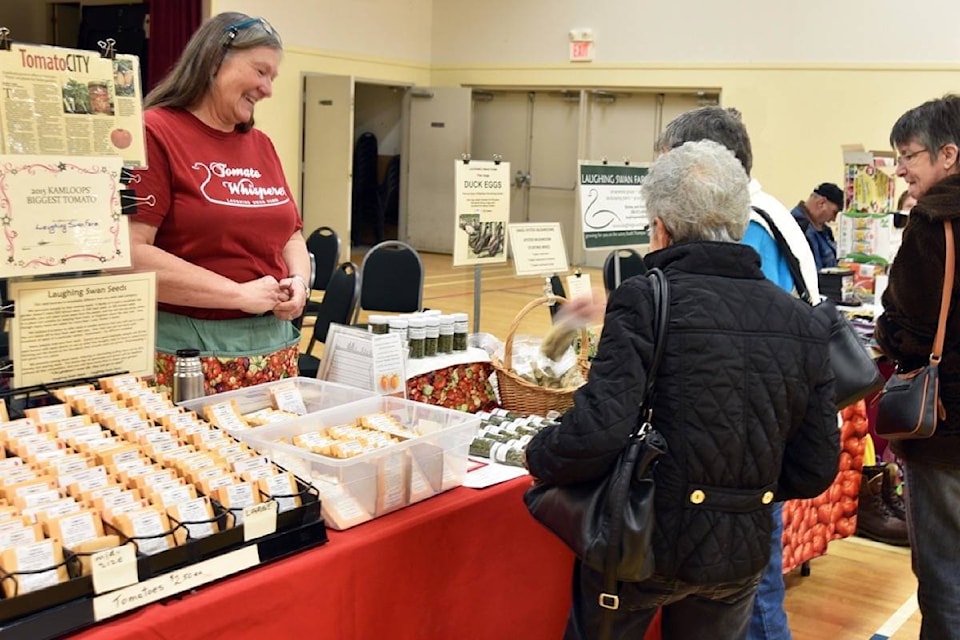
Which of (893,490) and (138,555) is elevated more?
(138,555)

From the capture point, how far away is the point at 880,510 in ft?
12.5

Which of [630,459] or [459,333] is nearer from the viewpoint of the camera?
[630,459]

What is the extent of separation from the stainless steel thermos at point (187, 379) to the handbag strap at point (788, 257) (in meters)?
1.30

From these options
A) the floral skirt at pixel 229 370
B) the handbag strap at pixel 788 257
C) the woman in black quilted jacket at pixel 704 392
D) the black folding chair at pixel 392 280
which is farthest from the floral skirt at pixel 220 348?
the black folding chair at pixel 392 280

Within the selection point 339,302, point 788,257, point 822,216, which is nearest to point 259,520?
point 788,257

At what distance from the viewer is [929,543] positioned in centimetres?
220

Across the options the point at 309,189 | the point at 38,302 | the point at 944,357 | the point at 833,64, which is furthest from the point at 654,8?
the point at 38,302

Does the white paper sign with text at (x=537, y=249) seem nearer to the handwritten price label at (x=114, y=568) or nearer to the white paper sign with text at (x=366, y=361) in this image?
the white paper sign with text at (x=366, y=361)

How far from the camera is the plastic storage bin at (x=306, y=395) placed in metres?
1.96

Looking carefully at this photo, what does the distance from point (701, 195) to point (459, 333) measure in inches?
43.6

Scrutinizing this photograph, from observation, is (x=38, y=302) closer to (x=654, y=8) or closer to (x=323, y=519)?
(x=323, y=519)

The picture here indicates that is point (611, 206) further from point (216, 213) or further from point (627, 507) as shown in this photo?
point (627, 507)

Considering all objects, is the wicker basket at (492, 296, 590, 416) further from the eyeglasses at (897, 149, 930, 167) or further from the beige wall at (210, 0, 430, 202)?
the beige wall at (210, 0, 430, 202)

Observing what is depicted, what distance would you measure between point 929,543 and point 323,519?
1.44m
